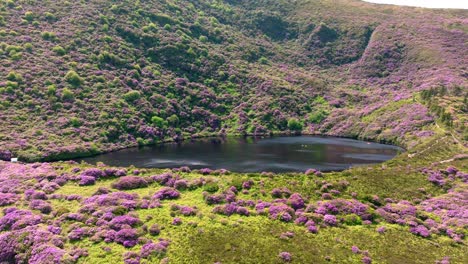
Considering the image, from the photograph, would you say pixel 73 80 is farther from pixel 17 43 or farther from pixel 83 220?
pixel 83 220

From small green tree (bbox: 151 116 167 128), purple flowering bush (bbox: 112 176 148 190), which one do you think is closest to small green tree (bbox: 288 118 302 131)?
small green tree (bbox: 151 116 167 128)

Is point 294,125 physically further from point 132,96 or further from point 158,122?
point 132,96

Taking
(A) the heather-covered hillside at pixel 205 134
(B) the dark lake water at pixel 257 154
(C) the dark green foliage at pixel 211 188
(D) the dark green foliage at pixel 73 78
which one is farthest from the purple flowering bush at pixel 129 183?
(D) the dark green foliage at pixel 73 78

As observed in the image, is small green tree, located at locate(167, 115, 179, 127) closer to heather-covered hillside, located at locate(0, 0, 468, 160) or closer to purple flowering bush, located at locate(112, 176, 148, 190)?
heather-covered hillside, located at locate(0, 0, 468, 160)

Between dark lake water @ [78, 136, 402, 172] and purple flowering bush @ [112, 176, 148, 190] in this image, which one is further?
dark lake water @ [78, 136, 402, 172]

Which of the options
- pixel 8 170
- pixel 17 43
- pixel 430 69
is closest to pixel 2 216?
pixel 8 170

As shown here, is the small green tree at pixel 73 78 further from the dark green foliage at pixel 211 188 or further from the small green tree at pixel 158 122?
the dark green foliage at pixel 211 188
